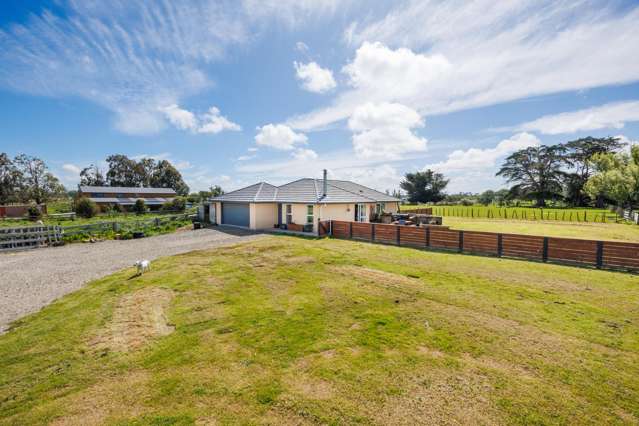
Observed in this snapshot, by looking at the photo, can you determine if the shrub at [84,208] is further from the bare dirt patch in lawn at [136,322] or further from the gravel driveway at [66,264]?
the bare dirt patch in lawn at [136,322]

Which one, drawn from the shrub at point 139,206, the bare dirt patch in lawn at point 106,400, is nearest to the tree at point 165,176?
the shrub at point 139,206

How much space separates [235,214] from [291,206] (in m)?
5.85

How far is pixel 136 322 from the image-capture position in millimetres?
6004

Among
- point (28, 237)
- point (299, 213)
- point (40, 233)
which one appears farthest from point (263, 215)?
point (28, 237)

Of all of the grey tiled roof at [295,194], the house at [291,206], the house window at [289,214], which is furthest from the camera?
the house window at [289,214]

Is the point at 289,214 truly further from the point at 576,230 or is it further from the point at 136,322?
the point at 576,230

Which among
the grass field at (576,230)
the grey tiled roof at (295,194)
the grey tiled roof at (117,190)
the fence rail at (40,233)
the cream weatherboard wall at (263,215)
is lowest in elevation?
the grass field at (576,230)

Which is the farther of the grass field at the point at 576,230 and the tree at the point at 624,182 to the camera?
the tree at the point at 624,182

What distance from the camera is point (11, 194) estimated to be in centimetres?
5647

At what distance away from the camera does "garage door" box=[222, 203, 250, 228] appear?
22.1m

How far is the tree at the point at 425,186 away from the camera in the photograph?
64.5 meters

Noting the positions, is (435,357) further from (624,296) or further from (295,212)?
(295,212)

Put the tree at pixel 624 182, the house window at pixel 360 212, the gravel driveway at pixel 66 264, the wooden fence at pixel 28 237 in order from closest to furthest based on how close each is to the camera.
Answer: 1. the gravel driveway at pixel 66 264
2. the wooden fence at pixel 28 237
3. the house window at pixel 360 212
4. the tree at pixel 624 182

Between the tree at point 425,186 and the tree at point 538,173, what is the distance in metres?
18.9
